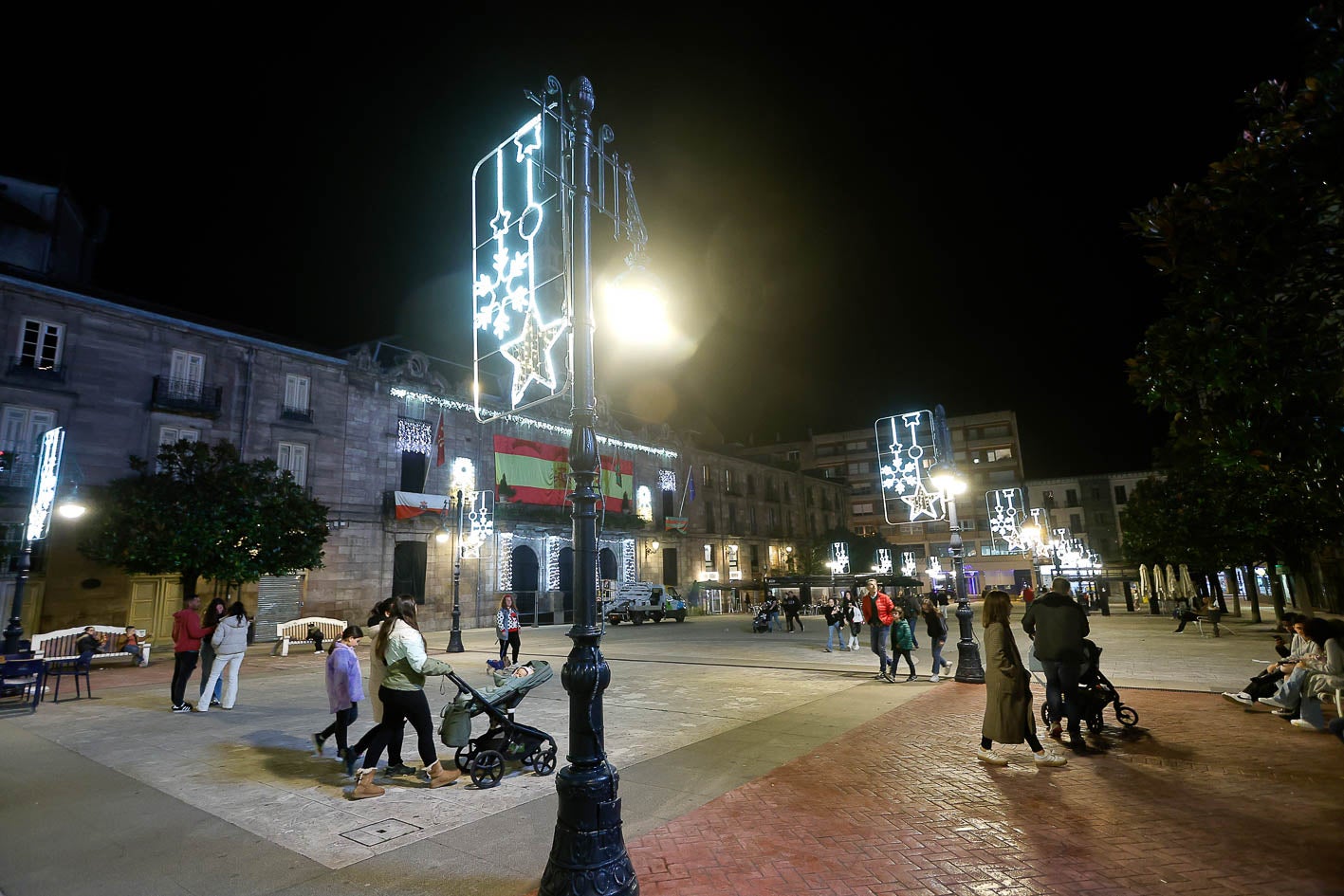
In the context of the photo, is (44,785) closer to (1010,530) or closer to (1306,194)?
(1306,194)

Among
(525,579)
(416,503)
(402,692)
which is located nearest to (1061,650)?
(402,692)

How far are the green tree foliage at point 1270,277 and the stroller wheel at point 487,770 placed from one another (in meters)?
6.59

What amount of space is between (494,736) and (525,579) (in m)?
28.3

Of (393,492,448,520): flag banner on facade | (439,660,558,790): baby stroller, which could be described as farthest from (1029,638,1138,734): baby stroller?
(393,492,448,520): flag banner on facade

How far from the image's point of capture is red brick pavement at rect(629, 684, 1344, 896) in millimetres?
3758

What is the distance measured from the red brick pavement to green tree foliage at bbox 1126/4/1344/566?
2577 millimetres

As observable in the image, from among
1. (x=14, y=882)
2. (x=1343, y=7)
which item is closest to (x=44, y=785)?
(x=14, y=882)

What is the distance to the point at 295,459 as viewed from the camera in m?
25.3

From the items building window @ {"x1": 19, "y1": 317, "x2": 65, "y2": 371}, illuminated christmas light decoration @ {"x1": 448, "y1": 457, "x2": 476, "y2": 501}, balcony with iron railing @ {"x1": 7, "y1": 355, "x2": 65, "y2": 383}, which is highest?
building window @ {"x1": 19, "y1": 317, "x2": 65, "y2": 371}

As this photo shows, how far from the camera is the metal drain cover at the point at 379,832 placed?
4551 millimetres

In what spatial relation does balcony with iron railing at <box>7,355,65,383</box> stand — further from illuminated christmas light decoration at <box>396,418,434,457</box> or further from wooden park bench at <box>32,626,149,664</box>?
illuminated christmas light decoration at <box>396,418,434,457</box>

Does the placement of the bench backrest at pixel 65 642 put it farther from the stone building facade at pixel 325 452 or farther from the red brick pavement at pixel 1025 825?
the red brick pavement at pixel 1025 825

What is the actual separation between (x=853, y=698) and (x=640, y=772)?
493 centimetres

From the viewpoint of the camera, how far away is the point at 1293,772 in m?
5.50
